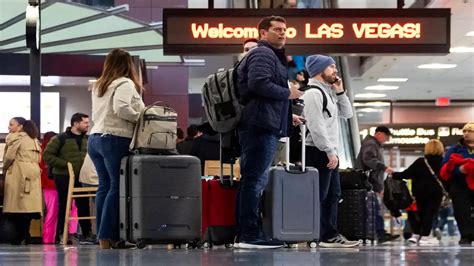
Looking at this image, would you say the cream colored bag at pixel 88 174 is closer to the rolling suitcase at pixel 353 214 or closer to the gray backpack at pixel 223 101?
the rolling suitcase at pixel 353 214

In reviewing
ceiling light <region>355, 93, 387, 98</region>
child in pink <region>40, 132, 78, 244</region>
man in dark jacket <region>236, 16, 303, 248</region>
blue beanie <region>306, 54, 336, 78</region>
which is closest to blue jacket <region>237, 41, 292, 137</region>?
man in dark jacket <region>236, 16, 303, 248</region>

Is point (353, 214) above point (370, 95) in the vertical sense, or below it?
below

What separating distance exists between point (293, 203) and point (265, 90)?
112 centimetres

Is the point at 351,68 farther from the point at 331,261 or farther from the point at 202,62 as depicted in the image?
the point at 331,261

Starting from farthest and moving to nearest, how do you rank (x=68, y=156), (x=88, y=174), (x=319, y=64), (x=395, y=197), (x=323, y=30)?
(x=395, y=197) → (x=68, y=156) → (x=88, y=174) → (x=323, y=30) → (x=319, y=64)

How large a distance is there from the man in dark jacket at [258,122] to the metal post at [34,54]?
15.7ft

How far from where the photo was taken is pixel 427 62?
20031 mm

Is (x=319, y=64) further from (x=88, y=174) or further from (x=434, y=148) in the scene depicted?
(x=434, y=148)

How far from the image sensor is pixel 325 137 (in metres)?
8.14

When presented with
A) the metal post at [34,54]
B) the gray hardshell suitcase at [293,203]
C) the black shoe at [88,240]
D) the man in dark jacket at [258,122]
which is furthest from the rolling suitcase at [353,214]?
the metal post at [34,54]

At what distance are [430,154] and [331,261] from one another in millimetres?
8207

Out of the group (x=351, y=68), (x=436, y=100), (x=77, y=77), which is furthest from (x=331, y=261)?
(x=436, y=100)

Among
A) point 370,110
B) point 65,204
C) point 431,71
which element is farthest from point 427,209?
point 370,110

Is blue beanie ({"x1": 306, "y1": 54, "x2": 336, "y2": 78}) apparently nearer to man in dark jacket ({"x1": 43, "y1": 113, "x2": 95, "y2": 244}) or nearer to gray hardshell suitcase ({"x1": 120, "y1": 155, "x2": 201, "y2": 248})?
gray hardshell suitcase ({"x1": 120, "y1": 155, "x2": 201, "y2": 248})
